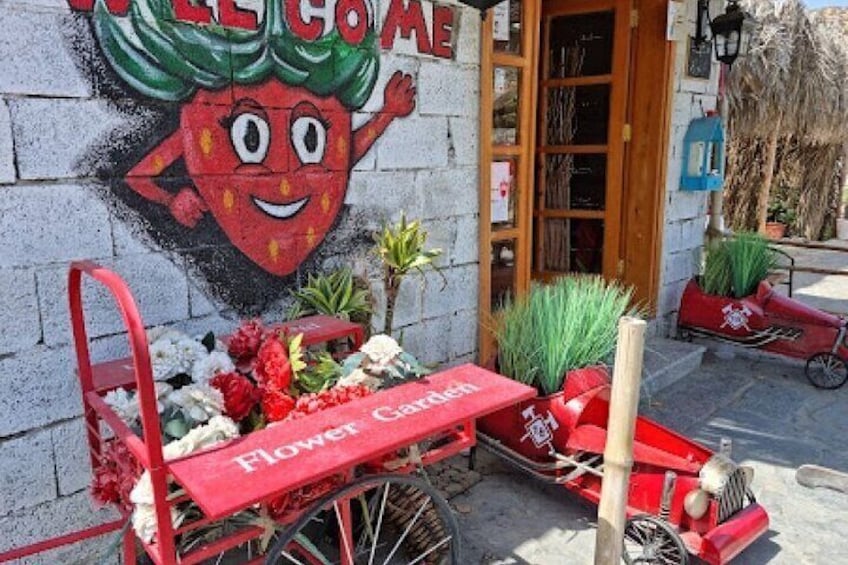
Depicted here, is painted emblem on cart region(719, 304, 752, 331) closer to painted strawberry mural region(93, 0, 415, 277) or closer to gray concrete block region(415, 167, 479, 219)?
gray concrete block region(415, 167, 479, 219)

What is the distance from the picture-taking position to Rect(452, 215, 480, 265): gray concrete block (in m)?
4.04

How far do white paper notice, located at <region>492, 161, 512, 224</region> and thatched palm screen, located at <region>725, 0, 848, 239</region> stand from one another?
5.24 metres

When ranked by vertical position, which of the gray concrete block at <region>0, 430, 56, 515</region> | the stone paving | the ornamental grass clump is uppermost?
the ornamental grass clump

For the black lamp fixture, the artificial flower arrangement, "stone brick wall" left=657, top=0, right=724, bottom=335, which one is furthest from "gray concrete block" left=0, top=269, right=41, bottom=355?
the black lamp fixture

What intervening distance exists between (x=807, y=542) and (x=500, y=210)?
97.3 inches

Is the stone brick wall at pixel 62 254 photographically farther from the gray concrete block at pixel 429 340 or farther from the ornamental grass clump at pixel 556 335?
the ornamental grass clump at pixel 556 335

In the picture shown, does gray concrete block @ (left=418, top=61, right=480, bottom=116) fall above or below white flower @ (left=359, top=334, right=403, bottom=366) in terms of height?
above

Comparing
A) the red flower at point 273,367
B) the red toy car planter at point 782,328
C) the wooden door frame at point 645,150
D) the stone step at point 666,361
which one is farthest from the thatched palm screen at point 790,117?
the red flower at point 273,367

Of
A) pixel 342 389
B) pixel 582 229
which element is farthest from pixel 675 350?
pixel 342 389

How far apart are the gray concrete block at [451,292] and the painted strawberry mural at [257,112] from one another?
863 millimetres

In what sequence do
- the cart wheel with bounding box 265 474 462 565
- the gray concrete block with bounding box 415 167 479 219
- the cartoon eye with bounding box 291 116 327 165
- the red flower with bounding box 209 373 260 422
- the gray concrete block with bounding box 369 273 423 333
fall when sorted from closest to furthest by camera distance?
the red flower with bounding box 209 373 260 422 → the cart wheel with bounding box 265 474 462 565 → the cartoon eye with bounding box 291 116 327 165 → the gray concrete block with bounding box 369 273 423 333 → the gray concrete block with bounding box 415 167 479 219

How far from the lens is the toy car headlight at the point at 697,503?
2699 mm

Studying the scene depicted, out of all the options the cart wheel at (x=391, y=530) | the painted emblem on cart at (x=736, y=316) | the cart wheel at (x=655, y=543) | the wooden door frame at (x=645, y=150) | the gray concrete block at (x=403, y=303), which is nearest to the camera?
the cart wheel at (x=391, y=530)

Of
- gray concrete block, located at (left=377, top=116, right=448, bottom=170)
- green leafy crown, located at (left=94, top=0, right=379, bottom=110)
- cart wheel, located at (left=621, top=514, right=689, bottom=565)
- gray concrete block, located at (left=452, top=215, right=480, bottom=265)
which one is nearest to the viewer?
green leafy crown, located at (left=94, top=0, right=379, bottom=110)
